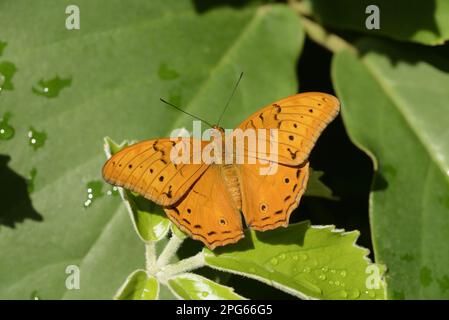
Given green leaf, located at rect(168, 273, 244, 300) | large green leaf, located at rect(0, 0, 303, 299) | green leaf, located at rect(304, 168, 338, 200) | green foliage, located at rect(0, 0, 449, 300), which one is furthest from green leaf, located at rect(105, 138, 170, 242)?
green leaf, located at rect(304, 168, 338, 200)

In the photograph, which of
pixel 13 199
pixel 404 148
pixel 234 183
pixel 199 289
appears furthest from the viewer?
pixel 404 148

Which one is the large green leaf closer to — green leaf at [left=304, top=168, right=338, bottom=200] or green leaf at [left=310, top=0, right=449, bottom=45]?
green leaf at [left=310, top=0, right=449, bottom=45]

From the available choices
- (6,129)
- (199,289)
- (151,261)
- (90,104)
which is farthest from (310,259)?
(6,129)

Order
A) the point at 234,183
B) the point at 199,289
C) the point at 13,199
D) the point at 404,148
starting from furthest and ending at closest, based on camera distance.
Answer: the point at 404,148 < the point at 13,199 < the point at 234,183 < the point at 199,289

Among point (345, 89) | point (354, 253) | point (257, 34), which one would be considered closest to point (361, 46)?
point (345, 89)

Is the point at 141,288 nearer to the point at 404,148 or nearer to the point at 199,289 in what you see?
the point at 199,289

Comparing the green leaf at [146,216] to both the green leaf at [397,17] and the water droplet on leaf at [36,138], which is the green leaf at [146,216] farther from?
the green leaf at [397,17]
